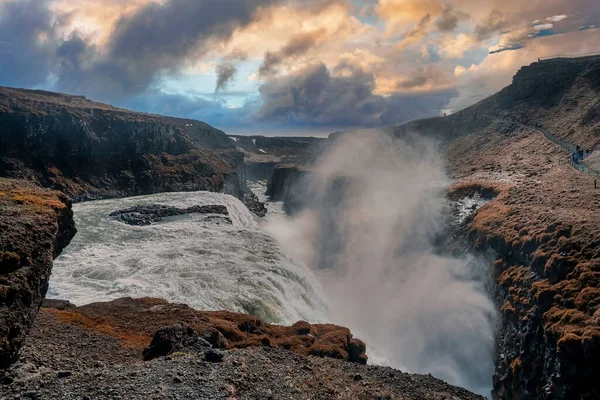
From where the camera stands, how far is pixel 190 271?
32344 millimetres

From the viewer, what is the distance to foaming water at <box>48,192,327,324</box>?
27.9 meters

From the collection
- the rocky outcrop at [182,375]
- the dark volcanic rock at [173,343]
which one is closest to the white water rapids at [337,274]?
the rocky outcrop at [182,375]

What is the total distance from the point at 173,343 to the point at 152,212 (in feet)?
135

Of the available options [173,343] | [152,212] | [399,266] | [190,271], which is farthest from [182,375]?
[152,212]

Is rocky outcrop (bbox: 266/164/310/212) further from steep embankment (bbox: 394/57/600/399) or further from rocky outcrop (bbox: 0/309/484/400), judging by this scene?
rocky outcrop (bbox: 0/309/484/400)

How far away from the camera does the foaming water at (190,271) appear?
27.9 metres

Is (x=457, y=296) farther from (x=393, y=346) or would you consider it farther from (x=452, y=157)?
(x=452, y=157)

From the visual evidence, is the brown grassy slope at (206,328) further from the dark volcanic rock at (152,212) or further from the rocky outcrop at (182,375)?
the dark volcanic rock at (152,212)

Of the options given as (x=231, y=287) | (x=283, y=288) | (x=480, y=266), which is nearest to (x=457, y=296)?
(x=480, y=266)

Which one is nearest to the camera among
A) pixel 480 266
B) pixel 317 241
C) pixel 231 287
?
pixel 231 287

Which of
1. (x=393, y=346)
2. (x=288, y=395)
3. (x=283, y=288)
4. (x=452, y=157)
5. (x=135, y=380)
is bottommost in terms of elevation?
(x=393, y=346)

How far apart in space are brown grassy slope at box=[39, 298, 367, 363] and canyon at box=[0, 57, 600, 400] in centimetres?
10

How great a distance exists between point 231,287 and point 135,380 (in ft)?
61.8

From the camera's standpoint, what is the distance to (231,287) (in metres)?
30.4
